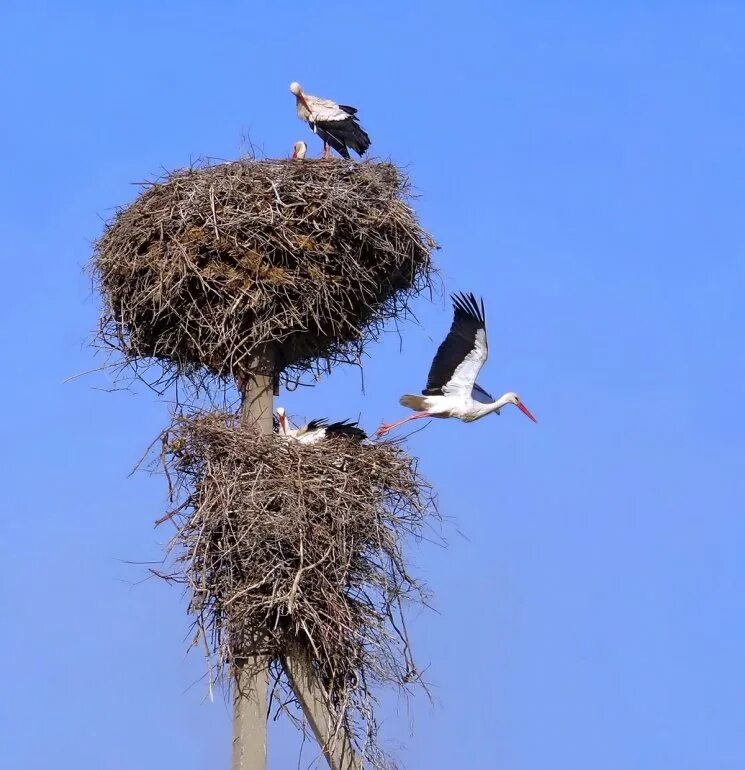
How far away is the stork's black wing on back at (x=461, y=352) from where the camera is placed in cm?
1009

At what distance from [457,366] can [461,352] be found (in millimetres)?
94

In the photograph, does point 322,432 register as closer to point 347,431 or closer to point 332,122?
point 347,431

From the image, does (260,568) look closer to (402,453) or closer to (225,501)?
(225,501)

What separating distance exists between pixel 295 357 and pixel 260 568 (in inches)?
68.5

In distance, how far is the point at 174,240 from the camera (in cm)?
887

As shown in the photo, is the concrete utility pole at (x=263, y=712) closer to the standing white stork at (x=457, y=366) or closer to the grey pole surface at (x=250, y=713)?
the grey pole surface at (x=250, y=713)

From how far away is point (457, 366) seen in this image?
10.1m

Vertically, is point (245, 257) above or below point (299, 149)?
below

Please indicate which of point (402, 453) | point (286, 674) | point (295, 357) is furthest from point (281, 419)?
point (286, 674)

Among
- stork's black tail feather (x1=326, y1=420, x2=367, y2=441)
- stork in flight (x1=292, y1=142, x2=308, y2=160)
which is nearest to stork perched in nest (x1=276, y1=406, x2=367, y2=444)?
stork's black tail feather (x1=326, y1=420, x2=367, y2=441)

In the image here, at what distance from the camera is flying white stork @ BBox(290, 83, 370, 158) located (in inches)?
425

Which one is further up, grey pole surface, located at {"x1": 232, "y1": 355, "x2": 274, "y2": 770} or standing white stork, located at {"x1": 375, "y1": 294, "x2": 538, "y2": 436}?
standing white stork, located at {"x1": 375, "y1": 294, "x2": 538, "y2": 436}

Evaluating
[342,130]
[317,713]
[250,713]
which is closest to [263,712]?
[250,713]

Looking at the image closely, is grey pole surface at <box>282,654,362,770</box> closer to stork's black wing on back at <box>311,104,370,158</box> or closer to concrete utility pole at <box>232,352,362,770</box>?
concrete utility pole at <box>232,352,362,770</box>
